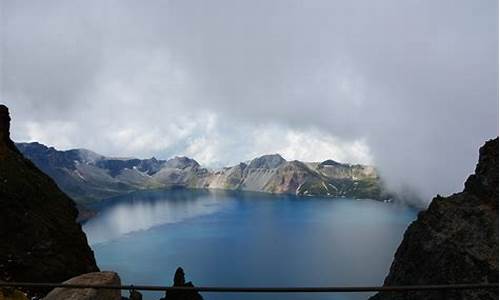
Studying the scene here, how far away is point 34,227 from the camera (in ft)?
185

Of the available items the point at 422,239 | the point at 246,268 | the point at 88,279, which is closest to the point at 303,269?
the point at 246,268

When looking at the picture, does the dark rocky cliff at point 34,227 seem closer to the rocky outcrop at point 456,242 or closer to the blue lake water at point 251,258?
the blue lake water at point 251,258

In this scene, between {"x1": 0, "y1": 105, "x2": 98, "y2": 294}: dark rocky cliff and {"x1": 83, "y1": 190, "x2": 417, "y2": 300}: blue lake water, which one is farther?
{"x1": 83, "y1": 190, "x2": 417, "y2": 300}: blue lake water

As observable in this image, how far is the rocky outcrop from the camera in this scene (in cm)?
6072

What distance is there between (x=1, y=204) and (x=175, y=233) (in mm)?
147754

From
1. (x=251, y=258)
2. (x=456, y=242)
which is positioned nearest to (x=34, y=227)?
(x=456, y=242)

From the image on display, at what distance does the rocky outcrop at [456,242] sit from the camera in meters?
60.7

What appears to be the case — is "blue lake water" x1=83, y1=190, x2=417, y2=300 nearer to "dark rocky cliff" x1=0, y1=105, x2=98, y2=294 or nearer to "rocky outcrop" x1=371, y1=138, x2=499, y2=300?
"rocky outcrop" x1=371, y1=138, x2=499, y2=300

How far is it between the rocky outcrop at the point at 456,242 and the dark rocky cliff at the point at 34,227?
145 feet

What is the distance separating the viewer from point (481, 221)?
214 feet

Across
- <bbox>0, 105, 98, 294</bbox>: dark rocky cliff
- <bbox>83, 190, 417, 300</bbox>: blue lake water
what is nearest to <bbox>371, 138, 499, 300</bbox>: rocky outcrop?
<bbox>83, 190, 417, 300</bbox>: blue lake water

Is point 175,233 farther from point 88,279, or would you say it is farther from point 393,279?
point 88,279

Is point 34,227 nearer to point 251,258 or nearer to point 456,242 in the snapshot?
point 456,242

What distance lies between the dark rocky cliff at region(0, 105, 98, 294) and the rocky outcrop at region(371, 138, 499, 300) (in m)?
44.1
